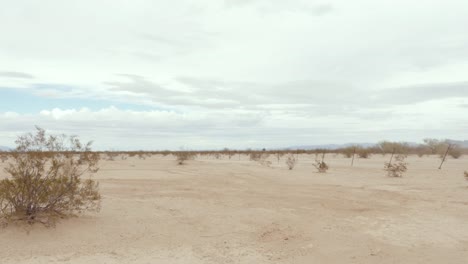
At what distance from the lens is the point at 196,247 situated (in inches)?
268

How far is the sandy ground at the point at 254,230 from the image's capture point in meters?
6.37

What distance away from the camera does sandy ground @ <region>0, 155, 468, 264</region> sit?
6.37 m

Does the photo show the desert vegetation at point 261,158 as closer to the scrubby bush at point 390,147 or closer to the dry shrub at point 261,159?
the dry shrub at point 261,159

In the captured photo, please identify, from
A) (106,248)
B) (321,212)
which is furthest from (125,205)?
(321,212)

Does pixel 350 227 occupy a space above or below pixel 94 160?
below

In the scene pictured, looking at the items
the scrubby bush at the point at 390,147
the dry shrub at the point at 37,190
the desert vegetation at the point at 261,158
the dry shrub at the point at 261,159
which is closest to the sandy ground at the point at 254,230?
the dry shrub at the point at 37,190

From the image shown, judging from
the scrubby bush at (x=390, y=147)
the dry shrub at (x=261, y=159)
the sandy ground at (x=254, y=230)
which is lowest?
the sandy ground at (x=254, y=230)

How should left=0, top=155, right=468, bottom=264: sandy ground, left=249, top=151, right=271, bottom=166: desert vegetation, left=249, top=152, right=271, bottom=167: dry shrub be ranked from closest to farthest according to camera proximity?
left=0, top=155, right=468, bottom=264: sandy ground → left=249, top=152, right=271, bottom=167: dry shrub → left=249, top=151, right=271, bottom=166: desert vegetation

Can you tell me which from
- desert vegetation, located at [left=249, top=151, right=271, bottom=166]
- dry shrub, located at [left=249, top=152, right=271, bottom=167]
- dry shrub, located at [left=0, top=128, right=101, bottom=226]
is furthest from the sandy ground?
desert vegetation, located at [left=249, top=151, right=271, bottom=166]

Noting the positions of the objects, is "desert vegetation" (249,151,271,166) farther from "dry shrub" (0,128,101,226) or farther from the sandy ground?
"dry shrub" (0,128,101,226)

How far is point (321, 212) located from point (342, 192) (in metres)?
3.70

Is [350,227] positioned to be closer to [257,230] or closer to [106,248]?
[257,230]

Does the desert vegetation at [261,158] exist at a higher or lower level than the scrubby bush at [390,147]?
lower

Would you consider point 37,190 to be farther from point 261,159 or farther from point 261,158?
point 261,158
